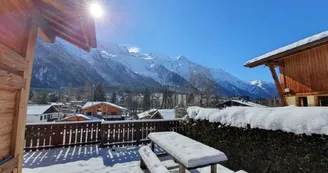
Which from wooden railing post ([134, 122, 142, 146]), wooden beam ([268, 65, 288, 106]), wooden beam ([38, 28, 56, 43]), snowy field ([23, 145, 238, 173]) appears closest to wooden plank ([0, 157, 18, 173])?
wooden beam ([38, 28, 56, 43])

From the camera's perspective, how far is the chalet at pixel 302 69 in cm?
537

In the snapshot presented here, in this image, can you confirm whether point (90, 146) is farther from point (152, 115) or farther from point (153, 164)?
point (152, 115)

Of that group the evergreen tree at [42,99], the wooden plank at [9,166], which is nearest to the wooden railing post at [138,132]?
the wooden plank at [9,166]

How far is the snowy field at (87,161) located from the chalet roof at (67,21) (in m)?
3.40

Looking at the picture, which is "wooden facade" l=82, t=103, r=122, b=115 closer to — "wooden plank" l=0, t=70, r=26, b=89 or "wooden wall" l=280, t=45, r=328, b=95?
"wooden wall" l=280, t=45, r=328, b=95

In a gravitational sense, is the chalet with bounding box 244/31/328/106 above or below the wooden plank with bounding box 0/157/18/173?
above

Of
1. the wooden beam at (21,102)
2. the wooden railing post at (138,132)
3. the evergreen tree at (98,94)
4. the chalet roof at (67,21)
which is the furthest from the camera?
the evergreen tree at (98,94)

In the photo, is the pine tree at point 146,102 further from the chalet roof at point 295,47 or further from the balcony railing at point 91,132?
Answer: the chalet roof at point 295,47

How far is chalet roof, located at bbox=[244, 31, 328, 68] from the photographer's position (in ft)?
15.6

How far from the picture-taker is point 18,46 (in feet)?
6.27

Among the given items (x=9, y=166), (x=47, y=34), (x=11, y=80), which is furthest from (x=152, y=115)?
(x=11, y=80)

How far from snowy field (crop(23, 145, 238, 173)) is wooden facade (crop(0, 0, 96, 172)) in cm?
289

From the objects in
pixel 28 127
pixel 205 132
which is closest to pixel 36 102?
pixel 28 127

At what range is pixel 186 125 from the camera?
7277 mm
